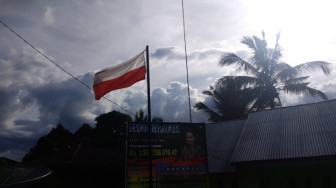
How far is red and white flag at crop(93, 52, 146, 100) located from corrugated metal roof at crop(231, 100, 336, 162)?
7.27 meters

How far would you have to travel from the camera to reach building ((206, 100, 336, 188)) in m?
14.5

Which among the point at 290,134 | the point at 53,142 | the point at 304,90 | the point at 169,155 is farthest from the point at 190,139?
the point at 53,142

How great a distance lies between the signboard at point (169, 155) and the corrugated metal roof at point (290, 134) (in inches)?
83.4

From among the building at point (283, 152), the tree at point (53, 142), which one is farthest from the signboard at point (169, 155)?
the tree at point (53, 142)

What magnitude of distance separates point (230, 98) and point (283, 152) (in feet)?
46.7

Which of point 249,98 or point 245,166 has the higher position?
point 249,98

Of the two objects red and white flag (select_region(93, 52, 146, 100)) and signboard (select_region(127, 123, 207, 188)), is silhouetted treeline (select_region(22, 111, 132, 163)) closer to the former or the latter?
signboard (select_region(127, 123, 207, 188))

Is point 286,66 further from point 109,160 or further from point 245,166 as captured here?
point 109,160

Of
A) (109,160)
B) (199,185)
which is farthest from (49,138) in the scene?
(199,185)

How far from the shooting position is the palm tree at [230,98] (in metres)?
27.8

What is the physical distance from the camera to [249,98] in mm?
27797

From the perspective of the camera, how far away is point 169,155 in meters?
14.6

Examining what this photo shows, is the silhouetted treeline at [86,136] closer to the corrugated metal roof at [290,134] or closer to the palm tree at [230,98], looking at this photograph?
the palm tree at [230,98]

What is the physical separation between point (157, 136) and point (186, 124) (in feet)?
5.01
